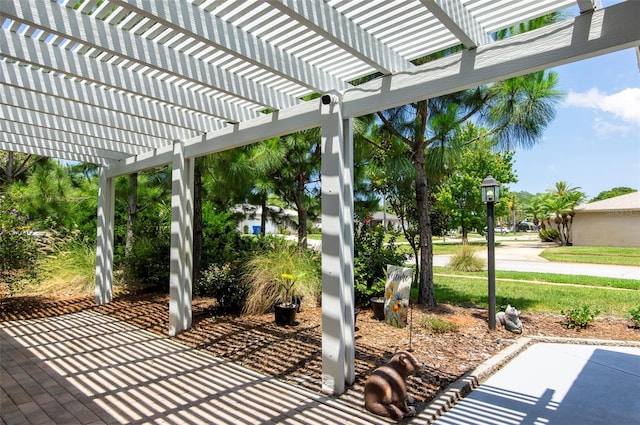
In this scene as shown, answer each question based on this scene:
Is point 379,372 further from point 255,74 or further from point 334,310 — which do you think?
point 255,74

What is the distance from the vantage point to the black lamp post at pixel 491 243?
445 centimetres

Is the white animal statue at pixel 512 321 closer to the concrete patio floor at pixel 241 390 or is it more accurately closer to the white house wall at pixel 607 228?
the concrete patio floor at pixel 241 390

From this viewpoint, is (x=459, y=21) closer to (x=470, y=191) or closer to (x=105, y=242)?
(x=105, y=242)

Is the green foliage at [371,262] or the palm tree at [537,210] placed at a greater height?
the palm tree at [537,210]

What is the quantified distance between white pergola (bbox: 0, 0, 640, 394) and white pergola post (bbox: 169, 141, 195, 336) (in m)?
0.04

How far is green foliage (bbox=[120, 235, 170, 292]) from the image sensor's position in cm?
702

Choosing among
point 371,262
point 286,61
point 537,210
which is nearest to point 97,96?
point 286,61

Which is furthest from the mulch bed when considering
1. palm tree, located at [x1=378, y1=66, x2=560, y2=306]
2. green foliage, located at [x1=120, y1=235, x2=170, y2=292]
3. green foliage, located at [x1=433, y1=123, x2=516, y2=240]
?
green foliage, located at [x1=433, y1=123, x2=516, y2=240]

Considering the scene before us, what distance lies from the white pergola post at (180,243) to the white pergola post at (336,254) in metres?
2.29

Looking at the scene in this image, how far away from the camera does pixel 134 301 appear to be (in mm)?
6289

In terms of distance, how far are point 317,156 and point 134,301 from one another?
4894mm

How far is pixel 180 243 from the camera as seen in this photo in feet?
14.5

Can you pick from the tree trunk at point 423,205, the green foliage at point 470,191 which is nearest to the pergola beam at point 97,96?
the tree trunk at point 423,205

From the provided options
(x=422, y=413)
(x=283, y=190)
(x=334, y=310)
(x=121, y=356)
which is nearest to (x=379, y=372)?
(x=422, y=413)
